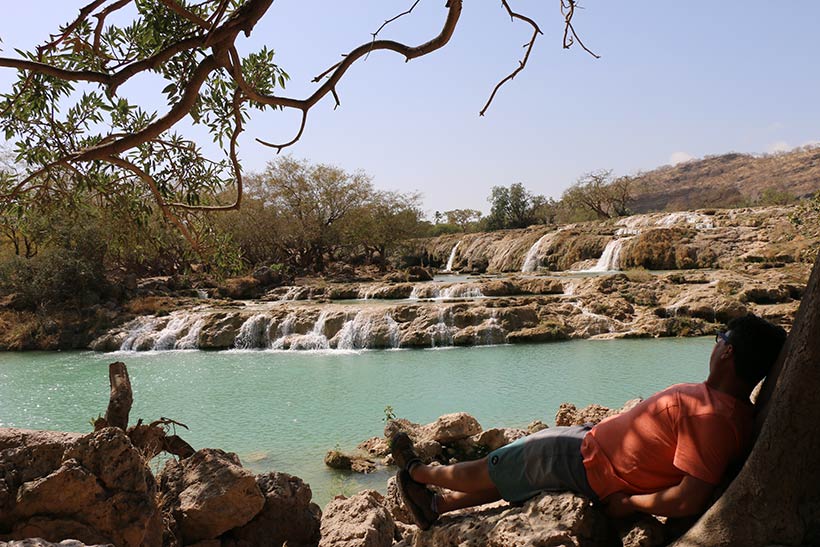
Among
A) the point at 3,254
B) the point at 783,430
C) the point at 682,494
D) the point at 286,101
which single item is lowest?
the point at 682,494

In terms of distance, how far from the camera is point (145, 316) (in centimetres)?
1948

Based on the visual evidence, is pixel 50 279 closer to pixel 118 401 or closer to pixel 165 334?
pixel 165 334

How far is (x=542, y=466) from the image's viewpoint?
8.41 ft

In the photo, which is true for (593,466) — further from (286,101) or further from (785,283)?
(785,283)

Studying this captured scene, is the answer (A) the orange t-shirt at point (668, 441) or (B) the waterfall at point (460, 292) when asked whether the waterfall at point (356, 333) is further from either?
(A) the orange t-shirt at point (668, 441)

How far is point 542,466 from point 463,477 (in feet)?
1.22

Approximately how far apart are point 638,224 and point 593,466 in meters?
29.9

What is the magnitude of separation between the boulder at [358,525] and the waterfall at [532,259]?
88.3ft

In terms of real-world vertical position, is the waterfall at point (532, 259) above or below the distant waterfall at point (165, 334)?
above

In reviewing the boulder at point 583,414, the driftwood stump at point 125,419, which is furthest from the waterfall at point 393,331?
the driftwood stump at point 125,419

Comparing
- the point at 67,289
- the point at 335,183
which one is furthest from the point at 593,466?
the point at 335,183

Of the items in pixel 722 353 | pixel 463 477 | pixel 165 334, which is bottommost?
pixel 463 477

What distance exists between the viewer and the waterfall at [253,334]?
56.3 ft

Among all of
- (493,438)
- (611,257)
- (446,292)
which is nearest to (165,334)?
(446,292)
